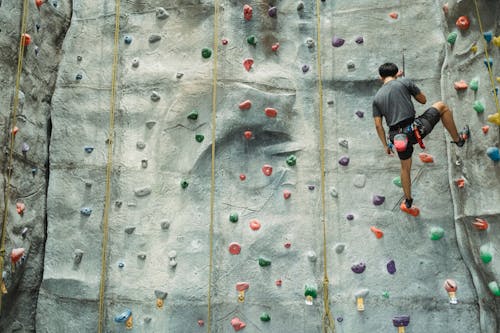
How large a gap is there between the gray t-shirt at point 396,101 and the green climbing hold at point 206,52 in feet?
4.94

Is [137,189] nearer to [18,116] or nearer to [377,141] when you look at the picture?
[18,116]

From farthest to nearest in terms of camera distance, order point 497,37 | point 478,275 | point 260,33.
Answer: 1. point 260,33
2. point 478,275
3. point 497,37

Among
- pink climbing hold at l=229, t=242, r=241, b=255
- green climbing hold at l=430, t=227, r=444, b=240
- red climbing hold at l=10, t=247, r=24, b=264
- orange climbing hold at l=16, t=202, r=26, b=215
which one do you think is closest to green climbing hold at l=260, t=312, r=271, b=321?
pink climbing hold at l=229, t=242, r=241, b=255

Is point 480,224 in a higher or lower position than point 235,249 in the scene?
higher

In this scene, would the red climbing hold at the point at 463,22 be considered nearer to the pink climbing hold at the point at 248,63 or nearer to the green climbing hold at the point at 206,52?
the pink climbing hold at the point at 248,63

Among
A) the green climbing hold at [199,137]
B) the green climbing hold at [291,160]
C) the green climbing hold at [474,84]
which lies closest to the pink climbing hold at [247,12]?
the green climbing hold at [199,137]

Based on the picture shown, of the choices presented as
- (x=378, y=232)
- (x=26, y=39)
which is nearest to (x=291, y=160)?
(x=378, y=232)

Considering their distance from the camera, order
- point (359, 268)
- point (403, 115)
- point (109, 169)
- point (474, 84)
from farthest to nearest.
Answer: point (109, 169)
point (359, 268)
point (474, 84)
point (403, 115)

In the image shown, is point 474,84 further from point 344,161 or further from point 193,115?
point 193,115

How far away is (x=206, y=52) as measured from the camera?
4.64 meters

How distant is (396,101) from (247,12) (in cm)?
157

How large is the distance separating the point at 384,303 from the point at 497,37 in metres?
1.83

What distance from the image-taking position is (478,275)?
13.1ft

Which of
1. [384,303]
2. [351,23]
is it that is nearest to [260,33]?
[351,23]
